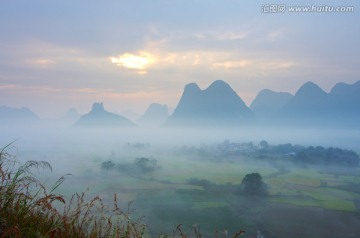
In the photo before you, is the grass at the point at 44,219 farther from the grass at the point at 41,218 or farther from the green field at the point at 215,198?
the green field at the point at 215,198

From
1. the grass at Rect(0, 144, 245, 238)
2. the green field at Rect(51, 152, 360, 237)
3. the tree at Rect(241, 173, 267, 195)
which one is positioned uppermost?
the grass at Rect(0, 144, 245, 238)

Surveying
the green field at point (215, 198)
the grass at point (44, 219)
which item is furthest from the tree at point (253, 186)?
the grass at point (44, 219)

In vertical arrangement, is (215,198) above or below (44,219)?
below

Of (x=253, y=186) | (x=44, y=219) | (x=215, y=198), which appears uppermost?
(x=44, y=219)

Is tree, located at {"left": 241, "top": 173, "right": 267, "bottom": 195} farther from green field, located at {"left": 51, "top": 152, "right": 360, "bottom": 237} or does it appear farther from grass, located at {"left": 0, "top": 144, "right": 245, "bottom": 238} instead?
grass, located at {"left": 0, "top": 144, "right": 245, "bottom": 238}

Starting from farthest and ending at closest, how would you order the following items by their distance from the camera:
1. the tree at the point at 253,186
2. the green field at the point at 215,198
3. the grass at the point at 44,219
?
Answer: the tree at the point at 253,186, the green field at the point at 215,198, the grass at the point at 44,219

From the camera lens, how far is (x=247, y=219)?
37.6 meters

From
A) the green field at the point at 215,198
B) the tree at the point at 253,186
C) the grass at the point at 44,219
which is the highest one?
the grass at the point at 44,219

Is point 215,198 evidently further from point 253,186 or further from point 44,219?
point 44,219

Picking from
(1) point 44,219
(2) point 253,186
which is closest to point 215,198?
(2) point 253,186

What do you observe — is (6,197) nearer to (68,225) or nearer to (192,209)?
Result: (68,225)

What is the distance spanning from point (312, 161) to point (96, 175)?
74.7 meters

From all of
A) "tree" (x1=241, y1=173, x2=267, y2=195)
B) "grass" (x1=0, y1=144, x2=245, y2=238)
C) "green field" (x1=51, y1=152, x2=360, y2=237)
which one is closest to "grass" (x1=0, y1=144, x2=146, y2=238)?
"grass" (x1=0, y1=144, x2=245, y2=238)

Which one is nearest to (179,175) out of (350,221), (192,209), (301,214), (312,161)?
(192,209)
